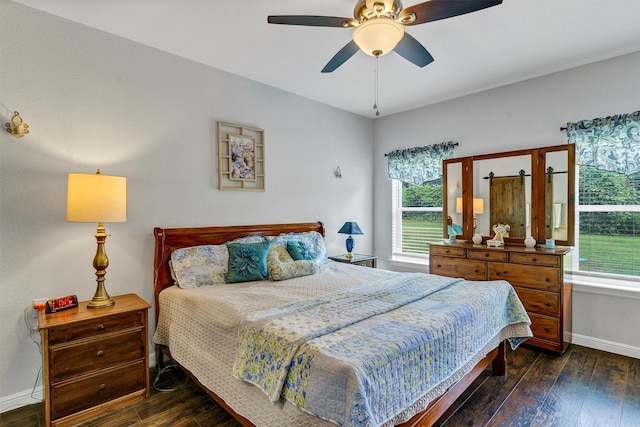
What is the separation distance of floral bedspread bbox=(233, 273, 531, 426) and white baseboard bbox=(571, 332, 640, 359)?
5.22ft

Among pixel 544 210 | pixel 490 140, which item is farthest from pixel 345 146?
pixel 544 210

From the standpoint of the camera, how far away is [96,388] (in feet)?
7.06

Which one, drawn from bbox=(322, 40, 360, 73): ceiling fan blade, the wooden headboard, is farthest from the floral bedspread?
bbox=(322, 40, 360, 73): ceiling fan blade

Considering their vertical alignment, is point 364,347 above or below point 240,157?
below

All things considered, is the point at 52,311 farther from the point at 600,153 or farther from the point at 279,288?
the point at 600,153

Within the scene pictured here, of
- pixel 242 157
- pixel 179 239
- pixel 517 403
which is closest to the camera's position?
pixel 517 403

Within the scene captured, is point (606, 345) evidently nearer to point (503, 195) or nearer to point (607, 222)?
point (607, 222)

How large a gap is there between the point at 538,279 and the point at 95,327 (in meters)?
3.69

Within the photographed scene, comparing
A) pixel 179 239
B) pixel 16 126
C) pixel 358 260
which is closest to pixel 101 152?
pixel 16 126

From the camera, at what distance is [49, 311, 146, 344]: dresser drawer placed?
79.2 inches

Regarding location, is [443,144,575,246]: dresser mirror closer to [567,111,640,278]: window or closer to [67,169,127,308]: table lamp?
[567,111,640,278]: window

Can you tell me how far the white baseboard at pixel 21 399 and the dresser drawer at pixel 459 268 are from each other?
3739 millimetres

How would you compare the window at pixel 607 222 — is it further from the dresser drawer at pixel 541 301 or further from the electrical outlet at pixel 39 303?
the electrical outlet at pixel 39 303

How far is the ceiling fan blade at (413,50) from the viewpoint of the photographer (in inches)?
81.1
